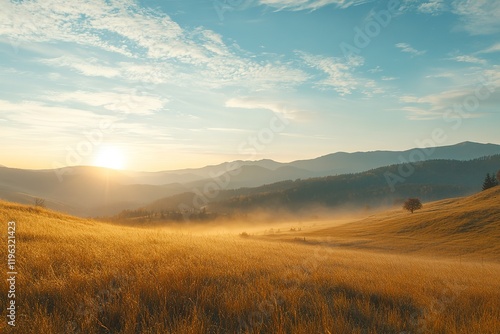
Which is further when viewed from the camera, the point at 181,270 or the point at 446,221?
the point at 446,221

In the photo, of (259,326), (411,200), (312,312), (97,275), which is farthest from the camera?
(411,200)

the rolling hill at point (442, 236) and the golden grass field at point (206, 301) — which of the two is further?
the rolling hill at point (442, 236)

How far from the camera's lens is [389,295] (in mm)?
6234

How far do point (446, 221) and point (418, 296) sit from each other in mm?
55305

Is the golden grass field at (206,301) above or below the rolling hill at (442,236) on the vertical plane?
above

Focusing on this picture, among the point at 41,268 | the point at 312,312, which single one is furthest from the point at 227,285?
the point at 41,268

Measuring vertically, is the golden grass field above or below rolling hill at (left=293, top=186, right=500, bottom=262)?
above

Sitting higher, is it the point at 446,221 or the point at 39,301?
the point at 39,301

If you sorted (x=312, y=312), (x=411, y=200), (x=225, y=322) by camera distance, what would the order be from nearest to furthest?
(x=225, y=322) → (x=312, y=312) → (x=411, y=200)

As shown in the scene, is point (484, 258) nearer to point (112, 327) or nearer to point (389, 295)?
point (389, 295)

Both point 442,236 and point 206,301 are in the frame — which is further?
point 442,236

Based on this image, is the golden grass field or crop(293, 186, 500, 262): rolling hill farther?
crop(293, 186, 500, 262): rolling hill

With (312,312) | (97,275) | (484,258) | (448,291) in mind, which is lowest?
(484,258)

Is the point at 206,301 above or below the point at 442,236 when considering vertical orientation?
above
